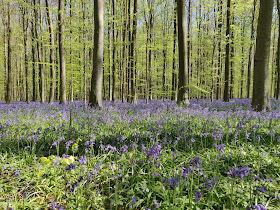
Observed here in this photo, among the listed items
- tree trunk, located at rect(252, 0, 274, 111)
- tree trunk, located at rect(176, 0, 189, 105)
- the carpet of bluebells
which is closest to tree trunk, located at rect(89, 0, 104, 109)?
the carpet of bluebells

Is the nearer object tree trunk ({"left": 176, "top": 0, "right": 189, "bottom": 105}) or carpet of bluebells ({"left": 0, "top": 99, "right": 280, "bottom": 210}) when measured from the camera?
carpet of bluebells ({"left": 0, "top": 99, "right": 280, "bottom": 210})

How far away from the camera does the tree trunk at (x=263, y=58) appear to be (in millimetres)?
7039

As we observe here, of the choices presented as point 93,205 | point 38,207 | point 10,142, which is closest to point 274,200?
point 93,205

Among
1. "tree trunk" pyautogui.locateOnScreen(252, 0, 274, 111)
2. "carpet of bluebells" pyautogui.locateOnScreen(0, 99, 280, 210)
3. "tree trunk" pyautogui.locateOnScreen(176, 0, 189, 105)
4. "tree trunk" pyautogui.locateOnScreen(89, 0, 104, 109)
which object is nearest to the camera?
"carpet of bluebells" pyautogui.locateOnScreen(0, 99, 280, 210)

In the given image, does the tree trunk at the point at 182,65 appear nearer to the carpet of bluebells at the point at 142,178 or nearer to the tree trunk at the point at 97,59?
the tree trunk at the point at 97,59

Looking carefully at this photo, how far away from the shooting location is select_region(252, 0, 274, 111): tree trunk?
704cm

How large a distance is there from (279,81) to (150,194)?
19.8 meters

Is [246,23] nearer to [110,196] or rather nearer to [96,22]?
[96,22]

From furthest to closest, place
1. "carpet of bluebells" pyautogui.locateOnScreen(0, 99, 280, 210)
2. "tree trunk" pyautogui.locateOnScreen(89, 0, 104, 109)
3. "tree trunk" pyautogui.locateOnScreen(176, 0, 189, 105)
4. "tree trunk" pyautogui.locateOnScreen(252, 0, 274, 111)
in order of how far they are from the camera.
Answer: "tree trunk" pyautogui.locateOnScreen(176, 0, 189, 105), "tree trunk" pyautogui.locateOnScreen(89, 0, 104, 109), "tree trunk" pyautogui.locateOnScreen(252, 0, 274, 111), "carpet of bluebells" pyautogui.locateOnScreen(0, 99, 280, 210)

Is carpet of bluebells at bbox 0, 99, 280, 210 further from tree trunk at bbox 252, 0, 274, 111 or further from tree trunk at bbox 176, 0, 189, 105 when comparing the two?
tree trunk at bbox 176, 0, 189, 105

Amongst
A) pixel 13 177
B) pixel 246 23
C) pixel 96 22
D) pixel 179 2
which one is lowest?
pixel 13 177

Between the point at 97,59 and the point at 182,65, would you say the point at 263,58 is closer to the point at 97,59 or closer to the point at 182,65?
the point at 182,65

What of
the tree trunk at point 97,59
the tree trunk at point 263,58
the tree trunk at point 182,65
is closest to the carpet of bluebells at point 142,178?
the tree trunk at point 263,58

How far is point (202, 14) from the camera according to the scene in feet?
89.4
